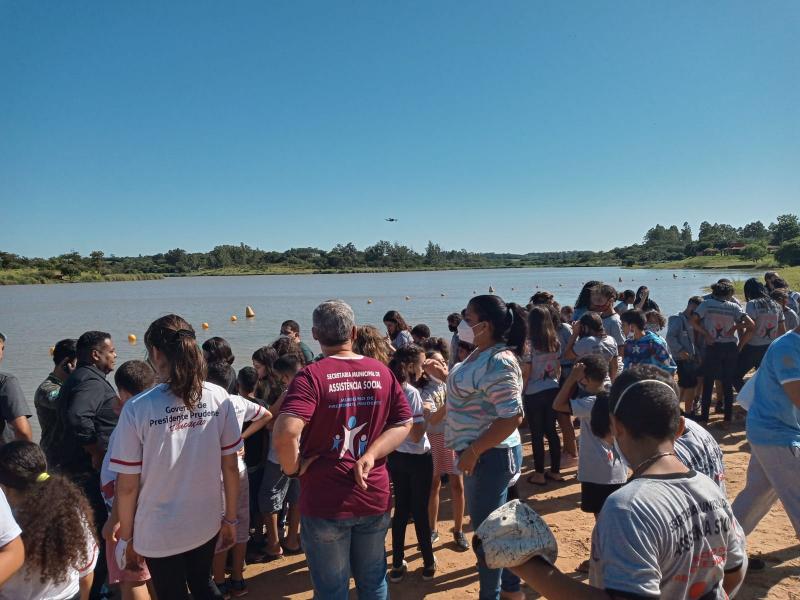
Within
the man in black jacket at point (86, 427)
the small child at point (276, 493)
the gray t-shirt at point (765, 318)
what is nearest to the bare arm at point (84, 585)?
the man in black jacket at point (86, 427)

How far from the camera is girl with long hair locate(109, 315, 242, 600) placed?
101 inches

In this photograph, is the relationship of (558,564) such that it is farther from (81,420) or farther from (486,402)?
(81,420)

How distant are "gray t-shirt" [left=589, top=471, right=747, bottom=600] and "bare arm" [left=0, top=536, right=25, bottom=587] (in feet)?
6.61

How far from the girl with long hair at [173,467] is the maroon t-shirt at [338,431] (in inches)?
20.2

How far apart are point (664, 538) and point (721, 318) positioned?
694cm

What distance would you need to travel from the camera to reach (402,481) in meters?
4.11

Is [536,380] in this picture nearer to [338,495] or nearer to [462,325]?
[462,325]

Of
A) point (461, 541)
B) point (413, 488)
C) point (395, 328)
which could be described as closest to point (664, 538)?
point (413, 488)

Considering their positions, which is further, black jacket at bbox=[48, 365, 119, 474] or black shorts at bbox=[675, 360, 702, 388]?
black shorts at bbox=[675, 360, 702, 388]

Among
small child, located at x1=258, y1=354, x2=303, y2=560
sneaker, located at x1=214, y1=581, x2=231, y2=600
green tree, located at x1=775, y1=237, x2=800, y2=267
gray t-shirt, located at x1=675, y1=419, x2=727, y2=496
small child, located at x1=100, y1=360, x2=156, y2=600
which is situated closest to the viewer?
gray t-shirt, located at x1=675, y1=419, x2=727, y2=496

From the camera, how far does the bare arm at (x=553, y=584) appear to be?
1.50 metres

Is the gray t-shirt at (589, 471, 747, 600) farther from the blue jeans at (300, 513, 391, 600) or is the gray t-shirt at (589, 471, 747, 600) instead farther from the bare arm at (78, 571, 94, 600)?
the bare arm at (78, 571, 94, 600)

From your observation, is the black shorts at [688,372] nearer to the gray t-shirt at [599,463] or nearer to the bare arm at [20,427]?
the gray t-shirt at [599,463]

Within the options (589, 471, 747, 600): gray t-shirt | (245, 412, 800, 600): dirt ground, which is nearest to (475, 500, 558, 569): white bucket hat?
(589, 471, 747, 600): gray t-shirt
